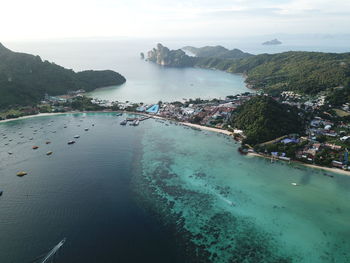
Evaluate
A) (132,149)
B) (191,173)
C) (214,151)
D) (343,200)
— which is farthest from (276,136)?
(132,149)

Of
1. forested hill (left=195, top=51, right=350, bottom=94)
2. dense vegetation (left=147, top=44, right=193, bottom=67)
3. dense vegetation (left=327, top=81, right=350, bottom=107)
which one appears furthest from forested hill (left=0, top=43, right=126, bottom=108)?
Result: dense vegetation (left=147, top=44, right=193, bottom=67)

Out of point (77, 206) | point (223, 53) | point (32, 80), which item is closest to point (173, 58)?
point (223, 53)

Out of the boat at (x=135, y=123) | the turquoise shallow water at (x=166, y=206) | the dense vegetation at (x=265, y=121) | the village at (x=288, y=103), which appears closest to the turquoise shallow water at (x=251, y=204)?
the turquoise shallow water at (x=166, y=206)

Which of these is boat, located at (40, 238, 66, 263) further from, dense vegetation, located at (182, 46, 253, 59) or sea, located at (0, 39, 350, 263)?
dense vegetation, located at (182, 46, 253, 59)

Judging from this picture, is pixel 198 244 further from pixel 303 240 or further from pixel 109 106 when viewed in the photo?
pixel 109 106

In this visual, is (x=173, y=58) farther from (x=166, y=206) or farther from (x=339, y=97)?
(x=166, y=206)
